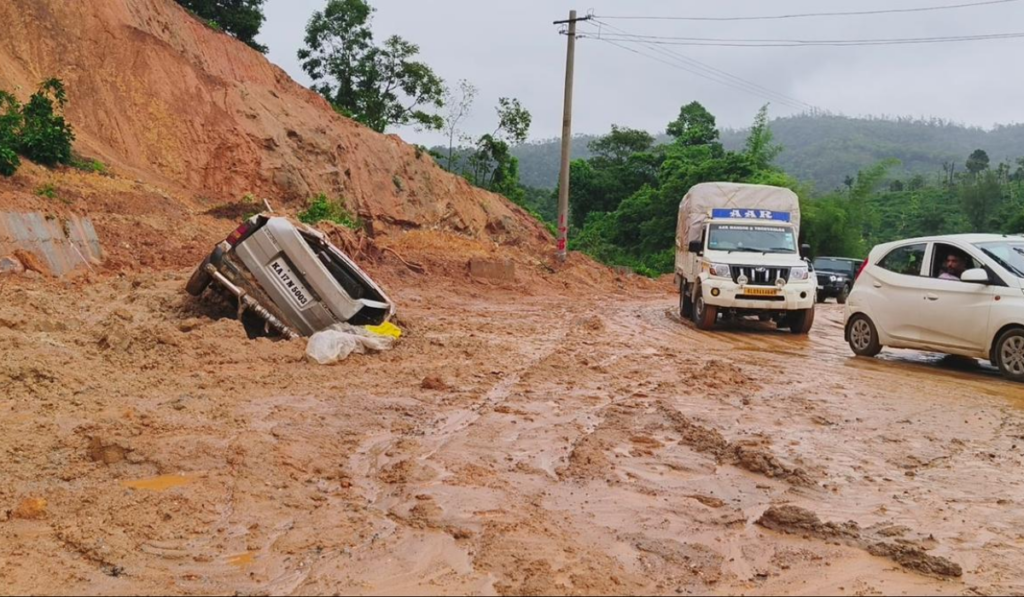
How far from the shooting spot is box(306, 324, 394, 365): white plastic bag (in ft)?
27.8

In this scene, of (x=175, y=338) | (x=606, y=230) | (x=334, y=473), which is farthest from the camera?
(x=606, y=230)

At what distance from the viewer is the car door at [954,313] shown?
9578mm

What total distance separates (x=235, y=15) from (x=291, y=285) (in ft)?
85.9

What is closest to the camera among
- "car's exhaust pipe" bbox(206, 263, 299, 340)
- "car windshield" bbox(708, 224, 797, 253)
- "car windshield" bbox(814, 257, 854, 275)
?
"car's exhaust pipe" bbox(206, 263, 299, 340)

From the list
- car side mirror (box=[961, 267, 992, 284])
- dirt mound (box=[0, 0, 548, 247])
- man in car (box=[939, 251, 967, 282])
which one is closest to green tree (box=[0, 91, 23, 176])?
dirt mound (box=[0, 0, 548, 247])

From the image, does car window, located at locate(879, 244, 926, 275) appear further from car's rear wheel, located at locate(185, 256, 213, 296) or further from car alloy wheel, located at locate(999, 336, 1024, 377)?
car's rear wheel, located at locate(185, 256, 213, 296)

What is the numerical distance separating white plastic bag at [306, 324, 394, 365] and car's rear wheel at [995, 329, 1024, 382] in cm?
706

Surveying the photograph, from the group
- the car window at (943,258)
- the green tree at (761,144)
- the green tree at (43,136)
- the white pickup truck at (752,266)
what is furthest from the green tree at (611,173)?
the car window at (943,258)

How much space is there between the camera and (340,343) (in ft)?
28.8

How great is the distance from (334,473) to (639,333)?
901 centimetres

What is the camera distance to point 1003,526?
450 cm

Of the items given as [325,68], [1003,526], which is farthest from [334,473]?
[325,68]

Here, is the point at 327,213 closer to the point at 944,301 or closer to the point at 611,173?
the point at 944,301

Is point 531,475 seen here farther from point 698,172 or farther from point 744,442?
point 698,172
